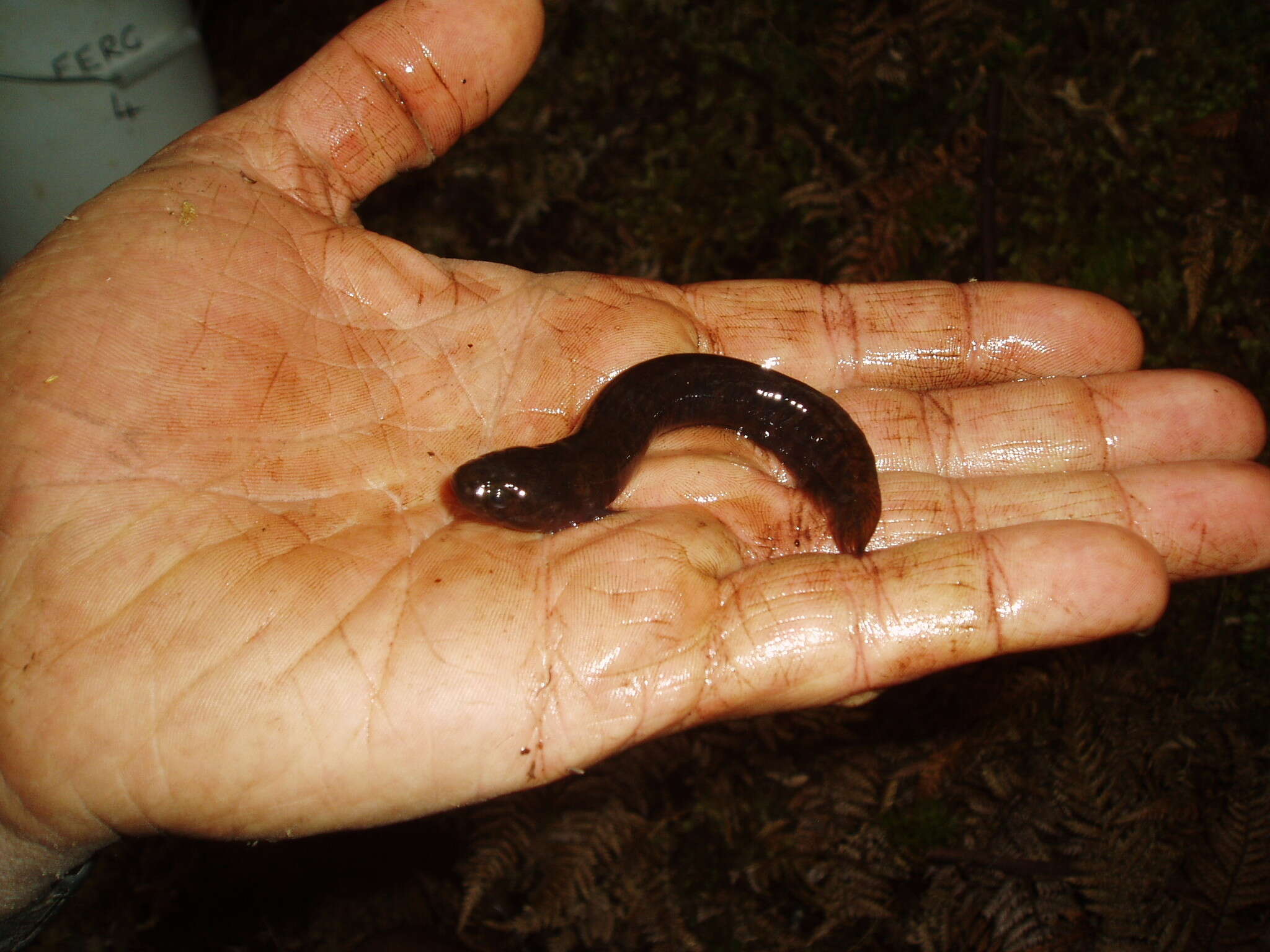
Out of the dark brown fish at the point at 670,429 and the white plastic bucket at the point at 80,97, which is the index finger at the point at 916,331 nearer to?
the dark brown fish at the point at 670,429

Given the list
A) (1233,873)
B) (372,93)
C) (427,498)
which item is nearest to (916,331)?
(427,498)

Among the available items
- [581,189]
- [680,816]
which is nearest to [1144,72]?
[581,189]

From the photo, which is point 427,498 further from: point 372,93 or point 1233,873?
point 1233,873

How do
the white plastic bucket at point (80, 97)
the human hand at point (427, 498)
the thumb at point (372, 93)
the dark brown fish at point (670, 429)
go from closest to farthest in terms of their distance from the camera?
the human hand at point (427, 498)
the dark brown fish at point (670, 429)
the thumb at point (372, 93)
the white plastic bucket at point (80, 97)

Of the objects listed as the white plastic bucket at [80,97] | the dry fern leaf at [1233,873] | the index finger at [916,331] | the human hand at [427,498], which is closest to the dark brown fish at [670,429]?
the human hand at [427,498]

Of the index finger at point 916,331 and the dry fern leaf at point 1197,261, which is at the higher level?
the index finger at point 916,331

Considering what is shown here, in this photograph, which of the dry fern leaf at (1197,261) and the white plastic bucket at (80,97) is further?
the dry fern leaf at (1197,261)

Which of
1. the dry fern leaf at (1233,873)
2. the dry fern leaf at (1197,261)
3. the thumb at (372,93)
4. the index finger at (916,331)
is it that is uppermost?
the thumb at (372,93)
